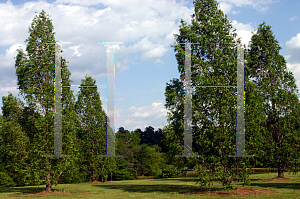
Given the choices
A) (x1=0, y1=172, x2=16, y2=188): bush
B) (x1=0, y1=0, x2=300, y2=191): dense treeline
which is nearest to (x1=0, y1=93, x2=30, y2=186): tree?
(x1=0, y1=0, x2=300, y2=191): dense treeline

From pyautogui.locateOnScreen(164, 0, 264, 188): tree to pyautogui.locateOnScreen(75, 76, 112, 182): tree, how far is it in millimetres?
14281

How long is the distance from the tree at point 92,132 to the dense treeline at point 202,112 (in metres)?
9.24

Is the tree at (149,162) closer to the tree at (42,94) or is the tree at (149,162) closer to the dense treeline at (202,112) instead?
the dense treeline at (202,112)

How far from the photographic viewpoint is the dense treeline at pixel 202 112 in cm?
1507

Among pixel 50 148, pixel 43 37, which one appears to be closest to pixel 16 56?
pixel 43 37

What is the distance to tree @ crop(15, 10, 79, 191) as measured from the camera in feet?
55.3

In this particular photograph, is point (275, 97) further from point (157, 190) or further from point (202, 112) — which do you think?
point (157, 190)

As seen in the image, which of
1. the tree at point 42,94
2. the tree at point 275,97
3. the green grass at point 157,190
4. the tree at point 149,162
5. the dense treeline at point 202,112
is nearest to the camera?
the green grass at point 157,190

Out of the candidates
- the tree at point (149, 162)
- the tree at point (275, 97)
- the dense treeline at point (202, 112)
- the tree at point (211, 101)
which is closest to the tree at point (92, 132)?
the dense treeline at point (202, 112)

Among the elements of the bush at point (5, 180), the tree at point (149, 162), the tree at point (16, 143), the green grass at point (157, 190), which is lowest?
the tree at point (149, 162)

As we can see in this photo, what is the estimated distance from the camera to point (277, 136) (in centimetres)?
2236

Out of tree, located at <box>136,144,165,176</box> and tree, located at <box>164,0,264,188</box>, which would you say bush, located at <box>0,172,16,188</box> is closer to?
tree, located at <box>164,0,264,188</box>

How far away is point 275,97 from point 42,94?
18383 millimetres

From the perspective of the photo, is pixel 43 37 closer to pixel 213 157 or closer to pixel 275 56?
pixel 213 157
